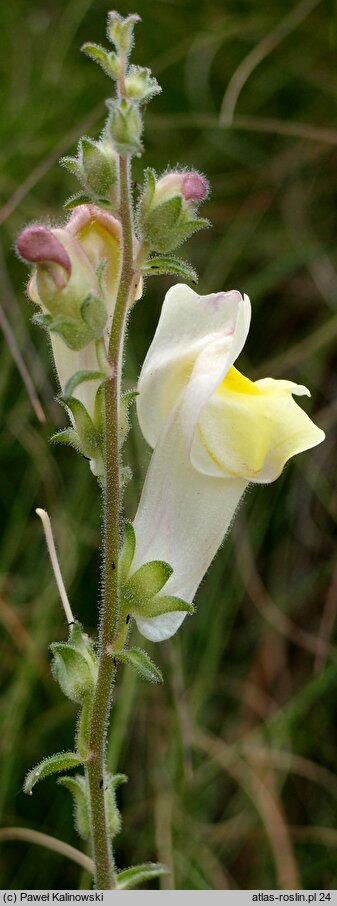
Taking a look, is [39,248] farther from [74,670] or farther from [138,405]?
[74,670]

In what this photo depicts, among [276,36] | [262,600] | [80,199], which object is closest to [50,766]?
[80,199]

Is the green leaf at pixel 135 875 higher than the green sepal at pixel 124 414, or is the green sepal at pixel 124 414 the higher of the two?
the green sepal at pixel 124 414

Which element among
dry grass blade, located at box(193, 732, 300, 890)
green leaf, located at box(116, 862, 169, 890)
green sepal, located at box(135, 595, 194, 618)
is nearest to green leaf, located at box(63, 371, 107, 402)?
green sepal, located at box(135, 595, 194, 618)

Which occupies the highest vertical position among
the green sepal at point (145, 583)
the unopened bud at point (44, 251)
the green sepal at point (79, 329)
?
the unopened bud at point (44, 251)

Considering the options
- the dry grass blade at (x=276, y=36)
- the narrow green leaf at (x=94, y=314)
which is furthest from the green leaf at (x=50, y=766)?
the dry grass blade at (x=276, y=36)

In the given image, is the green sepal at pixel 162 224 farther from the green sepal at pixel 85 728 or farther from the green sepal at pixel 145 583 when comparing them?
the green sepal at pixel 85 728

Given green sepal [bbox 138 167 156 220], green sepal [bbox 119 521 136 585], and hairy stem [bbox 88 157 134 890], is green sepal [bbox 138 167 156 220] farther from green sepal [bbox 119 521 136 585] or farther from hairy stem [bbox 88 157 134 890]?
green sepal [bbox 119 521 136 585]
